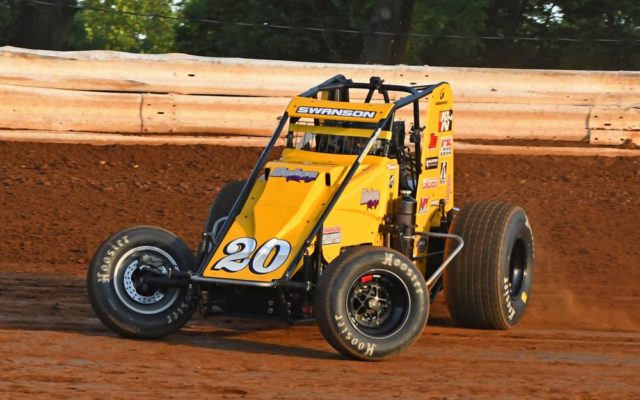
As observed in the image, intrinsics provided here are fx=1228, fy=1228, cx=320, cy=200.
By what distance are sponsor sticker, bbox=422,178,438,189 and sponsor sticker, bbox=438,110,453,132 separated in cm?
38

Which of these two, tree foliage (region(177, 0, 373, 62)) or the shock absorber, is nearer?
the shock absorber

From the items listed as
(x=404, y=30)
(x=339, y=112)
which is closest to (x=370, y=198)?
(x=339, y=112)

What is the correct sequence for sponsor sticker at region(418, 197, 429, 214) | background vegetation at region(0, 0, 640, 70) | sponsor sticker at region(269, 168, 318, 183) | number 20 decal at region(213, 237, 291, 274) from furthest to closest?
background vegetation at region(0, 0, 640, 70) → sponsor sticker at region(418, 197, 429, 214) → sponsor sticker at region(269, 168, 318, 183) → number 20 decal at region(213, 237, 291, 274)

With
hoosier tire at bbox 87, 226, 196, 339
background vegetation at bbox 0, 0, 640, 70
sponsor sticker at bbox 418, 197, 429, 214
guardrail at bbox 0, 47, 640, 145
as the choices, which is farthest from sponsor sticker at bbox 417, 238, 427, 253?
background vegetation at bbox 0, 0, 640, 70

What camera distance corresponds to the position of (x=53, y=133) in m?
14.5

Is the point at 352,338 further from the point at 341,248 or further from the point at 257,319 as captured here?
the point at 257,319

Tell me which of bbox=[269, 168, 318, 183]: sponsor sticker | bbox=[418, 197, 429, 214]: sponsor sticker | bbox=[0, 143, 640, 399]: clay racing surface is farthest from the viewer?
bbox=[418, 197, 429, 214]: sponsor sticker

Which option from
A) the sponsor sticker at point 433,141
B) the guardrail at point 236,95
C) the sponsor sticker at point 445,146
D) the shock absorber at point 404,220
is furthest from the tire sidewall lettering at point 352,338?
the guardrail at point 236,95

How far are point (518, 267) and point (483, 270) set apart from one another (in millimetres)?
912

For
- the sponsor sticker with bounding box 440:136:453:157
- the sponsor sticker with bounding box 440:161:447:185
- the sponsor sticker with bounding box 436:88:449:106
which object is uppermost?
the sponsor sticker with bounding box 436:88:449:106

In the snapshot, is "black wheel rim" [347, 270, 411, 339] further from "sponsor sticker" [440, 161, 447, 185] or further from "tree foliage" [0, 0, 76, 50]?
"tree foliage" [0, 0, 76, 50]

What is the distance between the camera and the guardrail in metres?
14.4

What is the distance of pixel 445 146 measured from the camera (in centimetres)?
926

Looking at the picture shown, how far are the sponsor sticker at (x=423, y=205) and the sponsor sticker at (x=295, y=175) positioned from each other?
107 centimetres
